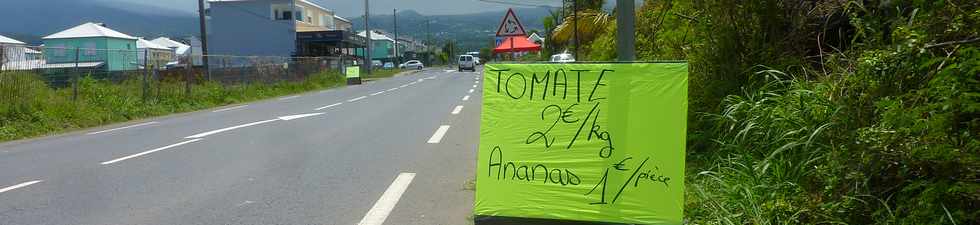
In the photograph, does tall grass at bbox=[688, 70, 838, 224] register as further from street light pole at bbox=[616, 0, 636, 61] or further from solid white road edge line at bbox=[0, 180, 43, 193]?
solid white road edge line at bbox=[0, 180, 43, 193]

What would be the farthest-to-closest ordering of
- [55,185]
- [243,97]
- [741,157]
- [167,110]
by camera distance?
[243,97]
[167,110]
[55,185]
[741,157]

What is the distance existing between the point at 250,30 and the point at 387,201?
201 feet

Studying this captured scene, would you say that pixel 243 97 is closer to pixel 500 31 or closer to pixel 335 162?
pixel 500 31

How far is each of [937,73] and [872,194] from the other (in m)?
0.70

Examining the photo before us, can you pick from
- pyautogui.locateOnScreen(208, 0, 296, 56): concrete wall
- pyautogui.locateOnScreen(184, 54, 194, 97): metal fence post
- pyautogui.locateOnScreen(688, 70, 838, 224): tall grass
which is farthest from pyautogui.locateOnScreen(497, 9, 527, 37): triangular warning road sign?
pyautogui.locateOnScreen(208, 0, 296, 56): concrete wall

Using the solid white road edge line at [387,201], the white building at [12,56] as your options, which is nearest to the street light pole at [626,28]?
the solid white road edge line at [387,201]

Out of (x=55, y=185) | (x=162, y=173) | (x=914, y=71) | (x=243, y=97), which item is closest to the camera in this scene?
(x=914, y=71)

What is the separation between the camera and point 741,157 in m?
5.20

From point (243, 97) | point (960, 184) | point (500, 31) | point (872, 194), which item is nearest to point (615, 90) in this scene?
point (872, 194)

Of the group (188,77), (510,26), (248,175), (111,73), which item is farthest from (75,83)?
(248,175)

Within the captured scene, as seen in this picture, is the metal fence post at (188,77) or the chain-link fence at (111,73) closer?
the chain-link fence at (111,73)

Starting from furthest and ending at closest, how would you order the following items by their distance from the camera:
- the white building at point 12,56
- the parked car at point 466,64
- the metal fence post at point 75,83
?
the parked car at point 466,64 → the metal fence post at point 75,83 → the white building at point 12,56

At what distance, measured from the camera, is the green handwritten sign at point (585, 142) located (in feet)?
13.1

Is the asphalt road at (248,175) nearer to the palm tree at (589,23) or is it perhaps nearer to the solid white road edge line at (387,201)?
the solid white road edge line at (387,201)
